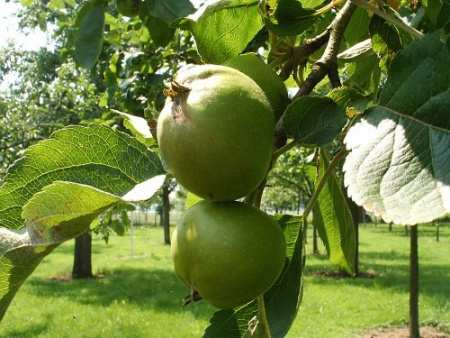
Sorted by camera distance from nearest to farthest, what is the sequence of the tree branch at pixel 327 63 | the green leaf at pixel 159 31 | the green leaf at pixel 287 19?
the tree branch at pixel 327 63
the green leaf at pixel 287 19
the green leaf at pixel 159 31

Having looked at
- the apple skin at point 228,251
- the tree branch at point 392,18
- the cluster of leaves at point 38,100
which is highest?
the cluster of leaves at point 38,100

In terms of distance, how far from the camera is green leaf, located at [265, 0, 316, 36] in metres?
1.09

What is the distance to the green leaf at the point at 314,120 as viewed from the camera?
950 mm

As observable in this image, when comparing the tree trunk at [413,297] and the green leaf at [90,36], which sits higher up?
the green leaf at [90,36]

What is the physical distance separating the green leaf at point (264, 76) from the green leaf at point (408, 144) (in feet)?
0.52

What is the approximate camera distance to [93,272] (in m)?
16.4

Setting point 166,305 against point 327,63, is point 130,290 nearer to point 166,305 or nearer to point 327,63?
point 166,305

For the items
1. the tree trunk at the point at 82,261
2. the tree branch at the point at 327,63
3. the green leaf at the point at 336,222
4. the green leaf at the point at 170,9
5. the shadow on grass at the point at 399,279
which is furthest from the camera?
the tree trunk at the point at 82,261

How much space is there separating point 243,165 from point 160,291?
1237 centimetres

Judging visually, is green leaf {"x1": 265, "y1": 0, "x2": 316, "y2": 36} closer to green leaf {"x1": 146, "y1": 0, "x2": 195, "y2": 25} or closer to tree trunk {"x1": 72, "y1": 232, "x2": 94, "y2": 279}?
green leaf {"x1": 146, "y1": 0, "x2": 195, "y2": 25}

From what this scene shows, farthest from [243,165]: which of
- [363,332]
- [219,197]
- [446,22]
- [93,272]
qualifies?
[93,272]

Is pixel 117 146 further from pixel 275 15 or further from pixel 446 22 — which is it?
pixel 446 22

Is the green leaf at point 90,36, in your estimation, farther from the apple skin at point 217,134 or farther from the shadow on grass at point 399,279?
the shadow on grass at point 399,279

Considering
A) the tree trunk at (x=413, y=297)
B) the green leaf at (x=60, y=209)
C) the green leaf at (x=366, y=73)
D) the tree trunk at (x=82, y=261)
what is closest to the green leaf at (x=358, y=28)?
the green leaf at (x=366, y=73)
